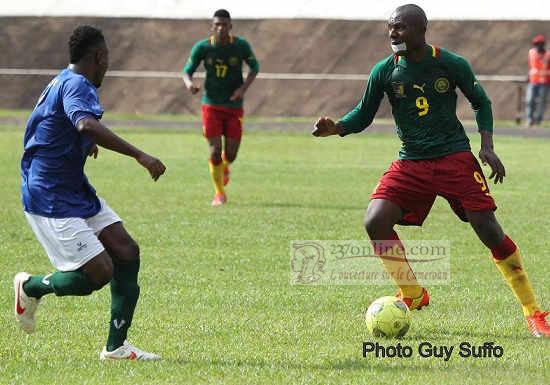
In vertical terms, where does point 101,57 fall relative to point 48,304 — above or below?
above

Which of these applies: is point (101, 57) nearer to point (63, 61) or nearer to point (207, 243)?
point (207, 243)

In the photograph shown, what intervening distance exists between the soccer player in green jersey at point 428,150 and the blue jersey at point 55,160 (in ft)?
6.94

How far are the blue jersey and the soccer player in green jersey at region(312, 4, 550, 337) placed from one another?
2.12 meters

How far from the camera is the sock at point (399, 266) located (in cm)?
830

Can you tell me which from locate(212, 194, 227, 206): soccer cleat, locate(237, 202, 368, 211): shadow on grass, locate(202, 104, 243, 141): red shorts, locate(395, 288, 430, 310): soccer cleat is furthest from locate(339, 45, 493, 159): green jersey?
locate(202, 104, 243, 141): red shorts

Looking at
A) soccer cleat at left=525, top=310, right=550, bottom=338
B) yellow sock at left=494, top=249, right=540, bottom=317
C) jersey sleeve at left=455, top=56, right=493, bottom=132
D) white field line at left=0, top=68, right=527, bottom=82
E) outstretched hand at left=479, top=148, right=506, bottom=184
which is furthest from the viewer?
white field line at left=0, top=68, right=527, bottom=82

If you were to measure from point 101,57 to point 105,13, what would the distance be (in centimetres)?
3931

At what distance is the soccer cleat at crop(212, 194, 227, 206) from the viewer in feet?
51.1

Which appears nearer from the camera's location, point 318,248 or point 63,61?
point 318,248

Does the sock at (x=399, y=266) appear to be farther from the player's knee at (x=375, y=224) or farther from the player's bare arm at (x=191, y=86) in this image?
the player's bare arm at (x=191, y=86)

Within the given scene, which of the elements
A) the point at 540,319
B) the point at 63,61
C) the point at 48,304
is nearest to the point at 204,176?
the point at 48,304

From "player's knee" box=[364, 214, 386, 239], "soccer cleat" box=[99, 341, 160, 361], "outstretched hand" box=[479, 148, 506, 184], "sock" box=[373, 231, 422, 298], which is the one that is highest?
"outstretched hand" box=[479, 148, 506, 184]

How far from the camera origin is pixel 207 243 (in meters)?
12.1

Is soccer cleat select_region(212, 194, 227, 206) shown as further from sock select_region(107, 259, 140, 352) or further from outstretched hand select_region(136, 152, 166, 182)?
outstretched hand select_region(136, 152, 166, 182)
